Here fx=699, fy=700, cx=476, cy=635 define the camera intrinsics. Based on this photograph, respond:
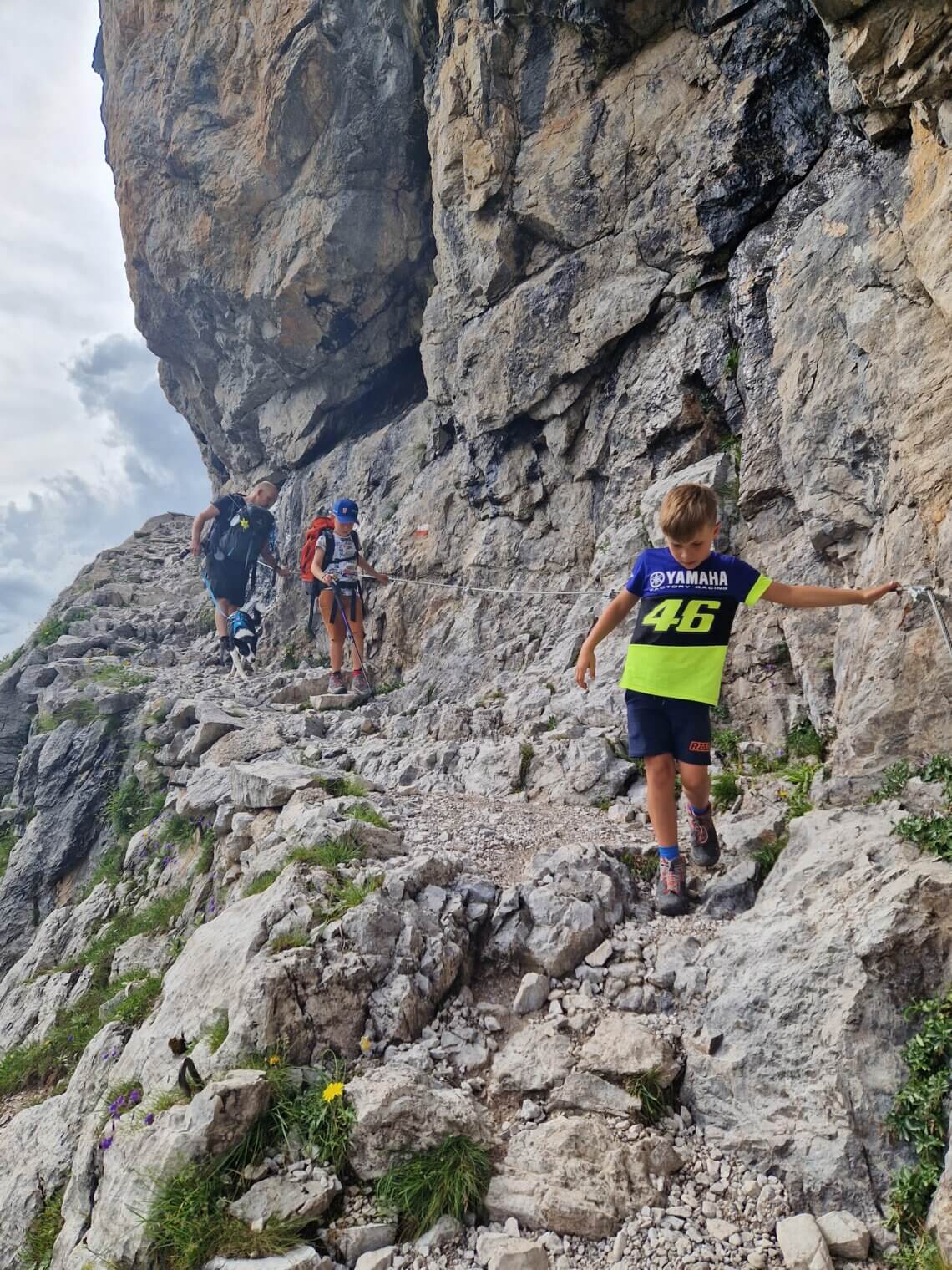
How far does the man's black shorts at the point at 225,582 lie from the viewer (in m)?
16.0

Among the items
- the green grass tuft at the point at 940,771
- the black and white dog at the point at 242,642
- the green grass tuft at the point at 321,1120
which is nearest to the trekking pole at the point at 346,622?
the black and white dog at the point at 242,642

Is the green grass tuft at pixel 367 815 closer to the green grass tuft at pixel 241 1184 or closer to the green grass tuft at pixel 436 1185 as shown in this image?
the green grass tuft at pixel 241 1184

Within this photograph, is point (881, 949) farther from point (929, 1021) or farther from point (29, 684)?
point (29, 684)

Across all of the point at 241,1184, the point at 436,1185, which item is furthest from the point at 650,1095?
the point at 241,1184

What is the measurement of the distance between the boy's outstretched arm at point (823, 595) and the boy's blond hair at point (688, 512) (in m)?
0.60

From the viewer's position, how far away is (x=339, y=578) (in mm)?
13078

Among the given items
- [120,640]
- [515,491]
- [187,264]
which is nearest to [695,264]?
[515,491]

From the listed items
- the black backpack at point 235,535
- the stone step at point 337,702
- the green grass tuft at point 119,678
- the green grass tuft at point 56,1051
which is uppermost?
the black backpack at point 235,535

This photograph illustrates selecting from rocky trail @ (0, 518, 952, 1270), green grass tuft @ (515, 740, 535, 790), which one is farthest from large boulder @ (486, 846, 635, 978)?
green grass tuft @ (515, 740, 535, 790)

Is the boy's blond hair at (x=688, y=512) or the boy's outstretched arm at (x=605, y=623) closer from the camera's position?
the boy's blond hair at (x=688, y=512)

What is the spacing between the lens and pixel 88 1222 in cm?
388

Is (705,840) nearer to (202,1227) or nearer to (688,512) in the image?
(688,512)

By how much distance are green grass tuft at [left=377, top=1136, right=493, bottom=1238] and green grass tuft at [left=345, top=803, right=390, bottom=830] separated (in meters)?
2.91

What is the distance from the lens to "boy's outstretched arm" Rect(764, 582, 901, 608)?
4332 mm
